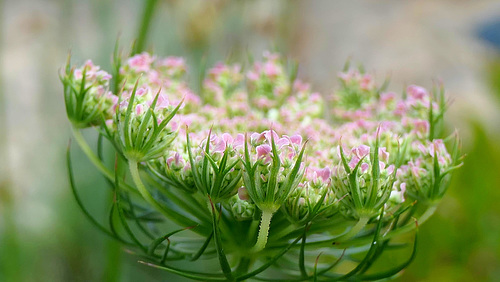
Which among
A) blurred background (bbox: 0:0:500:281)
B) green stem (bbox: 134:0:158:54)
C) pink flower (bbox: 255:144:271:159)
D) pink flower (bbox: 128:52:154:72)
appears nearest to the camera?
pink flower (bbox: 255:144:271:159)

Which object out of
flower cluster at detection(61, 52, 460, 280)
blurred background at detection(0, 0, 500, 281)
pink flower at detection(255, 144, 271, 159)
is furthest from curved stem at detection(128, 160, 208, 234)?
blurred background at detection(0, 0, 500, 281)

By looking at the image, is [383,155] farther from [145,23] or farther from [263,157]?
[145,23]

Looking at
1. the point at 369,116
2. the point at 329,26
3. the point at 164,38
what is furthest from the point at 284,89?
the point at 329,26

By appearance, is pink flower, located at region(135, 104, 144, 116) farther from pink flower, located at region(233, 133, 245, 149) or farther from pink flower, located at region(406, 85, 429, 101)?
pink flower, located at region(406, 85, 429, 101)

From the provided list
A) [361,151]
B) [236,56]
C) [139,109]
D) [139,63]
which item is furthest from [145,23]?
[236,56]

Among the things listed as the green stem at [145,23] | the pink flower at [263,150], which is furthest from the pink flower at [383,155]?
the green stem at [145,23]

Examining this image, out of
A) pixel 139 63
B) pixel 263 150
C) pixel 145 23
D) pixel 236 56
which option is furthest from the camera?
pixel 236 56
